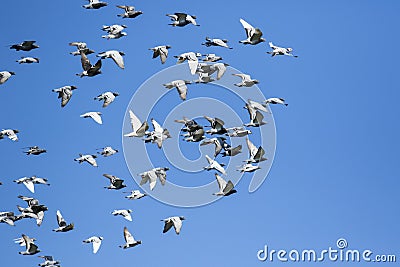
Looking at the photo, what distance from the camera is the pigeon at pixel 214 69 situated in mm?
49784

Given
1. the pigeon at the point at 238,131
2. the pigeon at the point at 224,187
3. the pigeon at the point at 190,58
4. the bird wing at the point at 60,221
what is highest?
the pigeon at the point at 190,58

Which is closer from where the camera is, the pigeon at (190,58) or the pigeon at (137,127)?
the pigeon at (137,127)

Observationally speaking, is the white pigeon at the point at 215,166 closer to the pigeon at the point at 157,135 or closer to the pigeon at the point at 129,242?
the pigeon at the point at 157,135

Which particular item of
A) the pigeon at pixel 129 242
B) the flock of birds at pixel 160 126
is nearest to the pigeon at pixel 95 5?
the flock of birds at pixel 160 126

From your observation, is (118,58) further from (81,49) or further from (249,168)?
(249,168)

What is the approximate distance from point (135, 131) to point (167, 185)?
11.6 metres

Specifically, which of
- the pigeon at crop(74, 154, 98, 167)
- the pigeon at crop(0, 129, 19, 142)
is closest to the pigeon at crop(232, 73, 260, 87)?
the pigeon at crop(74, 154, 98, 167)

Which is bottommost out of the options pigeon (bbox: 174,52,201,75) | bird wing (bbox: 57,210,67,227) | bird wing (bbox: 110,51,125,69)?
bird wing (bbox: 57,210,67,227)

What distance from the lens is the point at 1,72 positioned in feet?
164

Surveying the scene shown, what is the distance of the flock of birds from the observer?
4838cm

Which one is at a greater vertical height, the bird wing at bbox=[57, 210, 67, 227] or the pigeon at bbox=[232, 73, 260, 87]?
the pigeon at bbox=[232, 73, 260, 87]

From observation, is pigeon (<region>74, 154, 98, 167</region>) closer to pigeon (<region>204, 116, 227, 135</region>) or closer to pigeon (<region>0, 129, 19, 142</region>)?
pigeon (<region>0, 129, 19, 142</region>)

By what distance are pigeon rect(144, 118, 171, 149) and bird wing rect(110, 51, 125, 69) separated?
3.85 m

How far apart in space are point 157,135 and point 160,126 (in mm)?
1202
